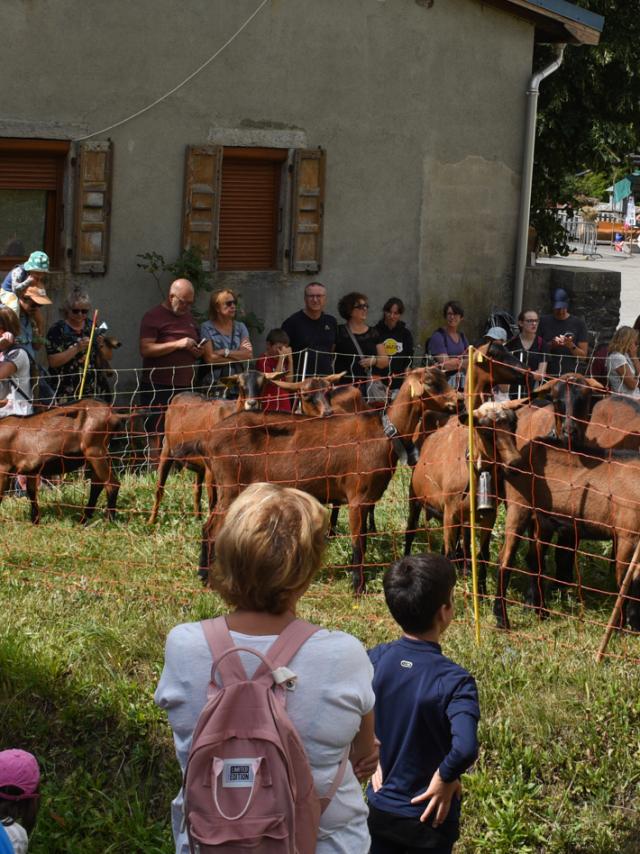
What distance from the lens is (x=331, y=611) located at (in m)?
8.65

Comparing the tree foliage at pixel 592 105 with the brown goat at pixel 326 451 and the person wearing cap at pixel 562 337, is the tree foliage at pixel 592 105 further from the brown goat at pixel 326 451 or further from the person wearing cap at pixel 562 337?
the brown goat at pixel 326 451

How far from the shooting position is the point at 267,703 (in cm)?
344

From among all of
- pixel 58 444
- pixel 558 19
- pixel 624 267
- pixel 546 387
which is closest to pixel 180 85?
pixel 58 444

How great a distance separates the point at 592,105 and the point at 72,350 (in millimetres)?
9772

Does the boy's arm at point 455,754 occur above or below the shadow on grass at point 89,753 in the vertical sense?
above

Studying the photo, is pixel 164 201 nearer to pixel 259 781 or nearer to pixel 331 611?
pixel 331 611

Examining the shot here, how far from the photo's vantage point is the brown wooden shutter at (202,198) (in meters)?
13.5

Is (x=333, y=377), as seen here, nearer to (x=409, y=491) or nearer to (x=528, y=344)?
(x=409, y=491)

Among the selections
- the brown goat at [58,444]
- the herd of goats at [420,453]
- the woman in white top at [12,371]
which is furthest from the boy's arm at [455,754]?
the woman in white top at [12,371]

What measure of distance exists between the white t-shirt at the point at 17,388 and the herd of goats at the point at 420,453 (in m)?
0.28

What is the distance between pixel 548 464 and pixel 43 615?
11.0ft

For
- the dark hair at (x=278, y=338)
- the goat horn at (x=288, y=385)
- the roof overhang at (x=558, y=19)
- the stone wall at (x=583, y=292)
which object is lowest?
the goat horn at (x=288, y=385)

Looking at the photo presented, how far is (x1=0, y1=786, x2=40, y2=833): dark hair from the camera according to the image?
189 inches

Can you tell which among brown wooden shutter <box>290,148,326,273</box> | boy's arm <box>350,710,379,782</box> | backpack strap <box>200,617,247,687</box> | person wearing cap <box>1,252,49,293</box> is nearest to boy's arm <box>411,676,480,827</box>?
boy's arm <box>350,710,379,782</box>
